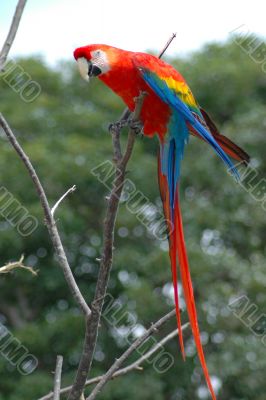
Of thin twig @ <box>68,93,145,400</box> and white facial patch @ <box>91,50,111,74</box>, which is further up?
white facial patch @ <box>91,50,111,74</box>

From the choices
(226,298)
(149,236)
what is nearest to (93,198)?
(149,236)

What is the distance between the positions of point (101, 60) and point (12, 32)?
600mm

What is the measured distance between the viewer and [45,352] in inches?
186

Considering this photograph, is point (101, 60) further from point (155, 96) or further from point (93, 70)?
point (155, 96)

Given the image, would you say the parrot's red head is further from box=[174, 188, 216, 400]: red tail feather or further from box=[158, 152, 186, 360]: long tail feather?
box=[174, 188, 216, 400]: red tail feather

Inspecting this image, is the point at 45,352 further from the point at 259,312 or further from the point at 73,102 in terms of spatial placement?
the point at 73,102

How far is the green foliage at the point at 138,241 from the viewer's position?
430cm

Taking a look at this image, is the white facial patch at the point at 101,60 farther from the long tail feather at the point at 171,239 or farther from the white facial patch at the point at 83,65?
the long tail feather at the point at 171,239

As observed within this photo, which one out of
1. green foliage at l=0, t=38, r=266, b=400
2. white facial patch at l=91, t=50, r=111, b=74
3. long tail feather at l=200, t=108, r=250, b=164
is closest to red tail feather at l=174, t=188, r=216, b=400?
long tail feather at l=200, t=108, r=250, b=164

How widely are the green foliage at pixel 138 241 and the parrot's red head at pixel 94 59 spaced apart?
7.83 ft

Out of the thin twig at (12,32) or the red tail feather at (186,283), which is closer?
the thin twig at (12,32)

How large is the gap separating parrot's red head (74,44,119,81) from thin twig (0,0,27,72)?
0.57 meters

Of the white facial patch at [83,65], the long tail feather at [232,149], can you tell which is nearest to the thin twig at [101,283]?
the long tail feather at [232,149]

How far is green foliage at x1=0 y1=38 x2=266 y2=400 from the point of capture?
4301mm
